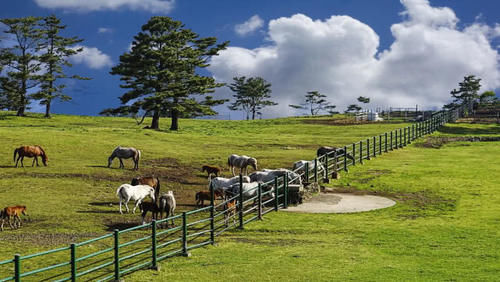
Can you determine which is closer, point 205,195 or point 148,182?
point 205,195

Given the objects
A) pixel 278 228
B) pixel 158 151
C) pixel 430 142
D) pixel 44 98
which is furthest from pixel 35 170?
pixel 44 98

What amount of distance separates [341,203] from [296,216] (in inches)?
166

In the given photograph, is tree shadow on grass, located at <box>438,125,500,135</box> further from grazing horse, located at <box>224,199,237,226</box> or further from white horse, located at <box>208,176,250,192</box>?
grazing horse, located at <box>224,199,237,226</box>

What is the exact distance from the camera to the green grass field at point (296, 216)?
48.7 ft

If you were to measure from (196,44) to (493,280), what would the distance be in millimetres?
61465

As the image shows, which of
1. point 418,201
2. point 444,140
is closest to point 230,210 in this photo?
point 418,201

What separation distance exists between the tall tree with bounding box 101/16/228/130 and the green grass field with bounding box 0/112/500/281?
17153mm

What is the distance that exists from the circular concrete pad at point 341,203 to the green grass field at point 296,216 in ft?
3.29

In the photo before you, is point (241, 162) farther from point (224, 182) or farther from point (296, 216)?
point (296, 216)

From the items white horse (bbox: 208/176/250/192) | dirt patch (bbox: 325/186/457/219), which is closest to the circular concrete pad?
dirt patch (bbox: 325/186/457/219)

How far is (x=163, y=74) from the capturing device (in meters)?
63.8

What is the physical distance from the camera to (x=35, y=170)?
3181 cm

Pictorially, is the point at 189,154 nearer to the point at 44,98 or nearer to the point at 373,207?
the point at 373,207

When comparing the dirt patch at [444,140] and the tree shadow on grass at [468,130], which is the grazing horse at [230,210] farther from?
the tree shadow on grass at [468,130]
